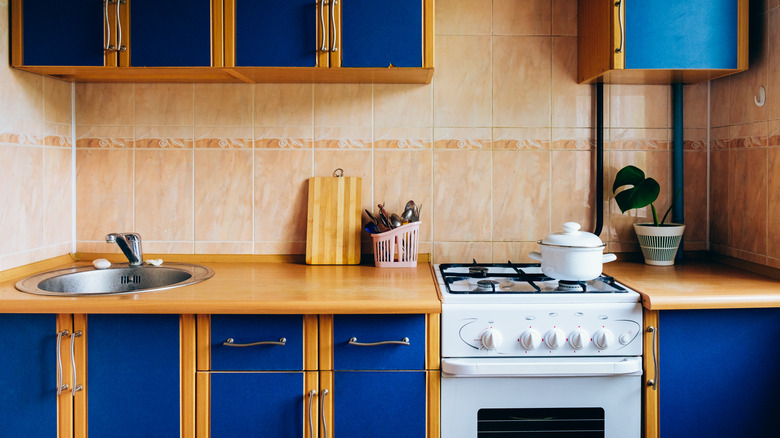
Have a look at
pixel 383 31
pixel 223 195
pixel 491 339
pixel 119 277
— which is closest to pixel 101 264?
pixel 119 277

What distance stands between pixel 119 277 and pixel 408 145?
1236 millimetres

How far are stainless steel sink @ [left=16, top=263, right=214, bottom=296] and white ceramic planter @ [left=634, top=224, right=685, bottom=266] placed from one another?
1.67 m

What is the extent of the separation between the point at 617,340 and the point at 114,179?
1987mm

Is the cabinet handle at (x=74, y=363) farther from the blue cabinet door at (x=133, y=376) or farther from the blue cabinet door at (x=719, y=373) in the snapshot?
the blue cabinet door at (x=719, y=373)

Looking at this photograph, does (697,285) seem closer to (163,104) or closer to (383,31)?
(383,31)

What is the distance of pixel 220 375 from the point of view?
6.02 ft

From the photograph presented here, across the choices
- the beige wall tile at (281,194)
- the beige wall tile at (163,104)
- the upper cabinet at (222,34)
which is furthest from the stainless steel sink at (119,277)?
the upper cabinet at (222,34)

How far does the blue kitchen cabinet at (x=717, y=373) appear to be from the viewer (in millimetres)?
1859

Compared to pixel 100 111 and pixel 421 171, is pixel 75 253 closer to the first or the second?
pixel 100 111

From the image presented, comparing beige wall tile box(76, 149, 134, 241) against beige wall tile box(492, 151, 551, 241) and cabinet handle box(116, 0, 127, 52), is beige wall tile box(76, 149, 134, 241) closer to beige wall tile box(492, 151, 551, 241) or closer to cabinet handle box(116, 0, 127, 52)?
cabinet handle box(116, 0, 127, 52)

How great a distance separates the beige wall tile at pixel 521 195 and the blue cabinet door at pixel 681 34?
548mm

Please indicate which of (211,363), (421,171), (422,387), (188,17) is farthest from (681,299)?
(188,17)

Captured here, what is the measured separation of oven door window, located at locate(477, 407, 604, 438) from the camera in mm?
1851

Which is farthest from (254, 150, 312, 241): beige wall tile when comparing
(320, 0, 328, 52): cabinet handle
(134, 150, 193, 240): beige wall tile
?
(320, 0, 328, 52): cabinet handle
